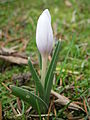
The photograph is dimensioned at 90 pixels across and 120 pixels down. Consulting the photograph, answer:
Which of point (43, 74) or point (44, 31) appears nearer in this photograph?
point (44, 31)

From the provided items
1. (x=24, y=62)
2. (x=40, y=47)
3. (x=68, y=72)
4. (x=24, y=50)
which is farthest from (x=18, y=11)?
(x=40, y=47)

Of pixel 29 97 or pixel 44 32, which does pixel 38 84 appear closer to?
pixel 29 97

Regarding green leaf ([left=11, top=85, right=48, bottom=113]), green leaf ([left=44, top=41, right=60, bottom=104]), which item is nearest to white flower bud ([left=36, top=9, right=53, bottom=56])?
green leaf ([left=44, top=41, right=60, bottom=104])

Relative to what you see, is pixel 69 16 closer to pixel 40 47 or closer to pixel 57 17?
pixel 57 17

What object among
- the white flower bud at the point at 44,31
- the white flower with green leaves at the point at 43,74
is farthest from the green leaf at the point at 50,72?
the white flower bud at the point at 44,31

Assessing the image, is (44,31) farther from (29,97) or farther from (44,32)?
(29,97)

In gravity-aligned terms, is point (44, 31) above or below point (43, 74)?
above

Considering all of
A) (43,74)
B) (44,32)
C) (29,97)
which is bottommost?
(29,97)

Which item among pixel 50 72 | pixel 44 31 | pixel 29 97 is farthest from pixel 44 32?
pixel 29 97

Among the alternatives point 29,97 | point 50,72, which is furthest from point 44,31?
point 29,97
